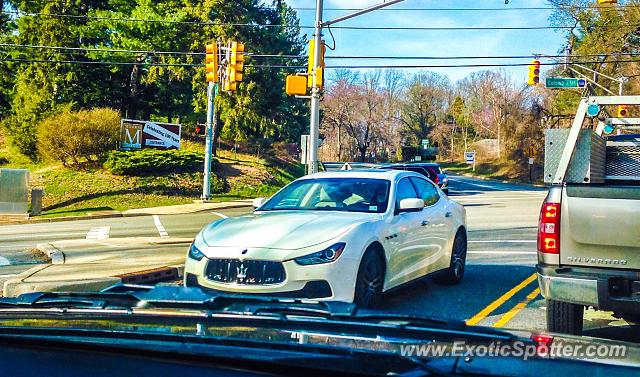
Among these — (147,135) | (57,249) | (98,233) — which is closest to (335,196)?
(57,249)

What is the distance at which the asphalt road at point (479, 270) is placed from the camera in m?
6.73

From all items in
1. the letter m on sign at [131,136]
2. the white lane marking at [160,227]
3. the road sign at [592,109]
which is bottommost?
the white lane marking at [160,227]

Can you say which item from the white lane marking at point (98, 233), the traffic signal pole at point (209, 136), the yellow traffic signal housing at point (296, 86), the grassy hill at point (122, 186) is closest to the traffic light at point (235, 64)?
the traffic signal pole at point (209, 136)

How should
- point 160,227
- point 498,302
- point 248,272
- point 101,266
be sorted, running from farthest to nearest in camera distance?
point 160,227 < point 101,266 < point 498,302 < point 248,272

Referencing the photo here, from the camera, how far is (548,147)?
5.71 meters

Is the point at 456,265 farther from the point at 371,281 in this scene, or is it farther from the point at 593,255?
the point at 593,255

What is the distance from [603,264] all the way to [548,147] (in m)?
1.19

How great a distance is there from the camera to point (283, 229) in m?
6.16

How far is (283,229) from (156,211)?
20306 mm

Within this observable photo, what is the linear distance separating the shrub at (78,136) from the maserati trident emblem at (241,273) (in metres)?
26.1

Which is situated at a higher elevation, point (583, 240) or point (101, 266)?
point (583, 240)

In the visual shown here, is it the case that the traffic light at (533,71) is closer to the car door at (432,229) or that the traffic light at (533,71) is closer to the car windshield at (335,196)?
the car door at (432,229)

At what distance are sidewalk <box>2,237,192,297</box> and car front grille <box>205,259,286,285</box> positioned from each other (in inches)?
92.4

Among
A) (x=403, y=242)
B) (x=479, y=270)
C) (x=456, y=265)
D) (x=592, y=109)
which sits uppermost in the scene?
(x=592, y=109)
